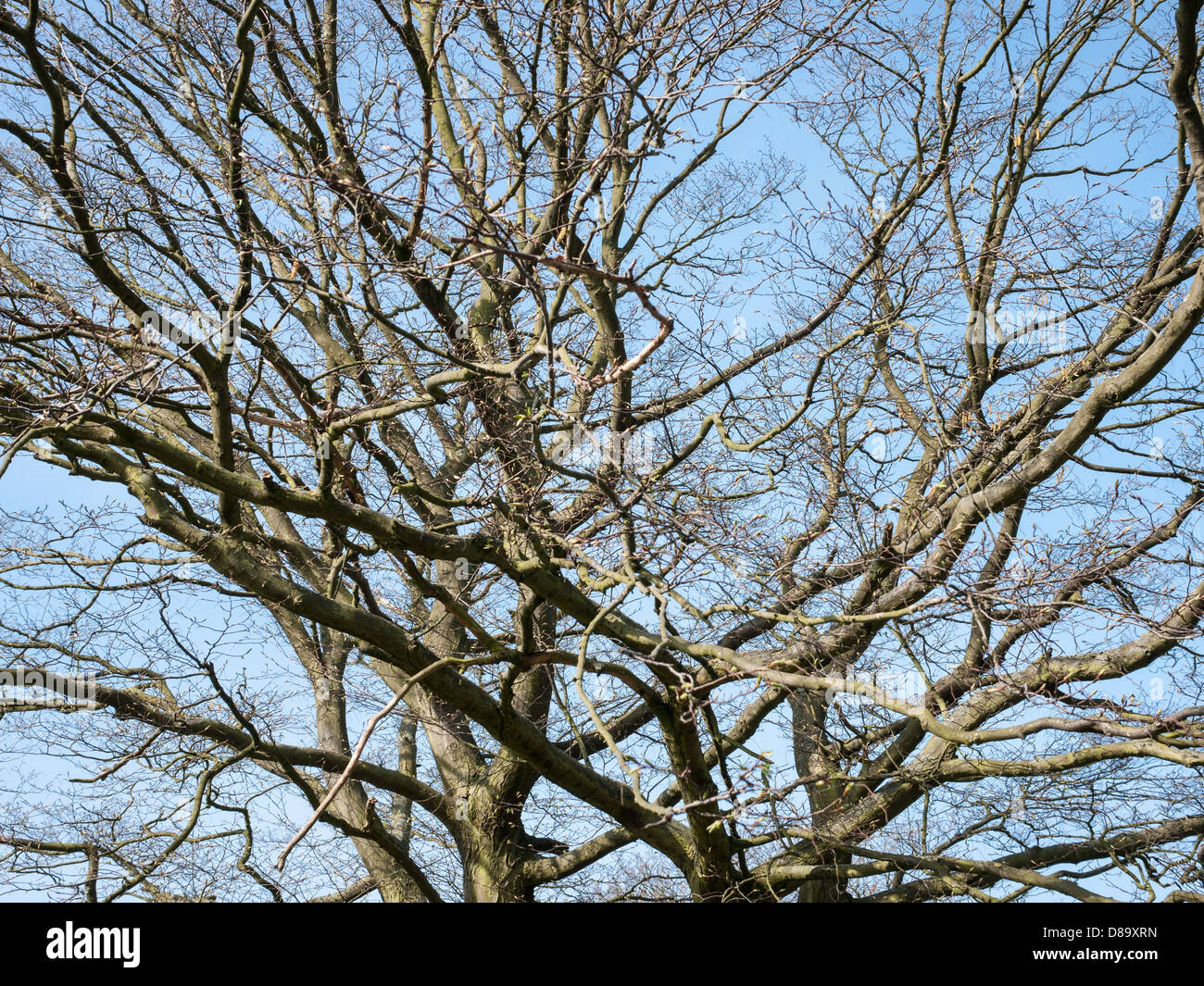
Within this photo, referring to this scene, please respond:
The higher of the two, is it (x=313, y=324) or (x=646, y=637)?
(x=313, y=324)

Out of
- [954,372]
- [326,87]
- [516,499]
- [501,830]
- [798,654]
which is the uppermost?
[326,87]

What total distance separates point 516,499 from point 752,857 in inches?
150

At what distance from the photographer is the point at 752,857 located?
24.1 feet

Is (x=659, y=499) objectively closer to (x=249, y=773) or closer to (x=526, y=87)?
(x=526, y=87)

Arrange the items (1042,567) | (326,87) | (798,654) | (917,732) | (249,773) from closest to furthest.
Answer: (1042,567), (798,654), (326,87), (917,732), (249,773)

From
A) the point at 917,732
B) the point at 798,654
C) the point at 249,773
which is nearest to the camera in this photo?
the point at 798,654

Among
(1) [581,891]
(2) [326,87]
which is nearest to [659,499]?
(2) [326,87]

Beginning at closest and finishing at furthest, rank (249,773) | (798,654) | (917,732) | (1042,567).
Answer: (1042,567) < (798,654) < (917,732) < (249,773)

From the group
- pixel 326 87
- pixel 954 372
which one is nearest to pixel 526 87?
pixel 326 87

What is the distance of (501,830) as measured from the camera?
7.12 meters

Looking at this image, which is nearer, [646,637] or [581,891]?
[646,637]

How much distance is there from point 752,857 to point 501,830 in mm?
1805
